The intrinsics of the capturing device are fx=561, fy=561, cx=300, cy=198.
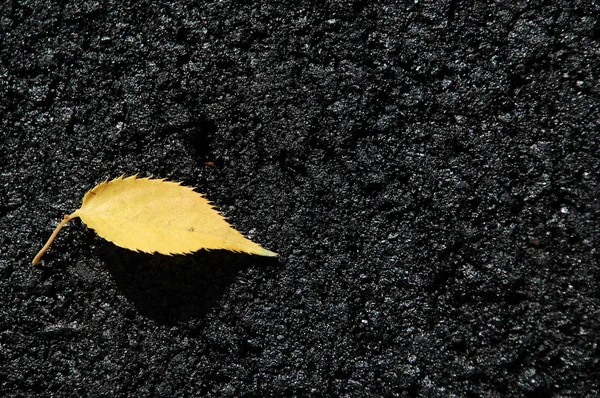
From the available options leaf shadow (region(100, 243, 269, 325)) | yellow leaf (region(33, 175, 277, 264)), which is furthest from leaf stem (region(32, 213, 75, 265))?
leaf shadow (region(100, 243, 269, 325))

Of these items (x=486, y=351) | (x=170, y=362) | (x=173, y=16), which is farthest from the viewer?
(x=173, y=16)

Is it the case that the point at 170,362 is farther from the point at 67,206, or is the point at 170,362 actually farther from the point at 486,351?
the point at 486,351

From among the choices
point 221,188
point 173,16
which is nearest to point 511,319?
point 221,188

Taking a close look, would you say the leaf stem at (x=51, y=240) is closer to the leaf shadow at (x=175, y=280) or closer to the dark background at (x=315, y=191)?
the dark background at (x=315, y=191)

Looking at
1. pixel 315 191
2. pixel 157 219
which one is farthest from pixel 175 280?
pixel 315 191

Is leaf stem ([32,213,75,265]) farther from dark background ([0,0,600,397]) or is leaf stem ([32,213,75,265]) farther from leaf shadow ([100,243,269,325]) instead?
leaf shadow ([100,243,269,325])

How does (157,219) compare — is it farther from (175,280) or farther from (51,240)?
(51,240)

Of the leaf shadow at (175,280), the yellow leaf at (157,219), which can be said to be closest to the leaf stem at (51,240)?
the yellow leaf at (157,219)
